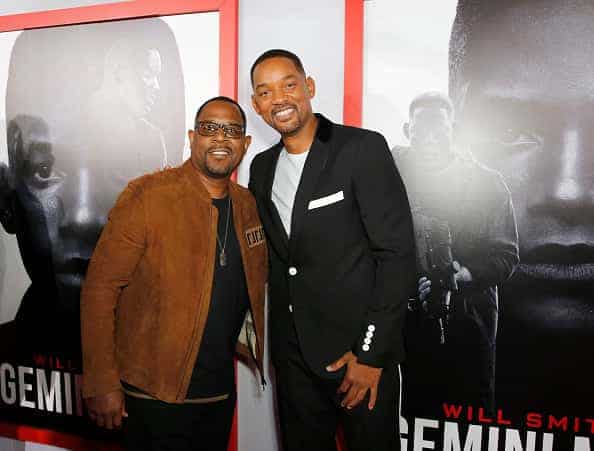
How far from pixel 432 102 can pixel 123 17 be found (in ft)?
4.21

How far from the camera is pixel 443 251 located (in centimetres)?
165

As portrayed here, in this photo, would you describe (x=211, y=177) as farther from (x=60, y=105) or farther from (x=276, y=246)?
(x=60, y=105)

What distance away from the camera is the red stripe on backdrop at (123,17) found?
1779mm

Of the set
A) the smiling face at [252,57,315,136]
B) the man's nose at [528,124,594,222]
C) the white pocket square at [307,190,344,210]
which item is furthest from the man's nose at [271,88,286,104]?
the man's nose at [528,124,594,222]

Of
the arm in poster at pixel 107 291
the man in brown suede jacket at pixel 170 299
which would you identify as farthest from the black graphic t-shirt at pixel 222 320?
the arm in poster at pixel 107 291

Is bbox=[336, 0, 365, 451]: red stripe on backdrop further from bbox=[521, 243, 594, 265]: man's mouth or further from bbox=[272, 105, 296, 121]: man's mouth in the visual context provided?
bbox=[521, 243, 594, 265]: man's mouth

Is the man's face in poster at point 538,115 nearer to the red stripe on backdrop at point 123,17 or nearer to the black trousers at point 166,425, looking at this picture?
the red stripe on backdrop at point 123,17

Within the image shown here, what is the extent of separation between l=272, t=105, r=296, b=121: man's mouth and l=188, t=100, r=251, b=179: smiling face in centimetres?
13

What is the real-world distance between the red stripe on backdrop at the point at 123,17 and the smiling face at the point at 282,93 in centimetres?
47

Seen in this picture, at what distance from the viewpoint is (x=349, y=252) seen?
4.35 feet

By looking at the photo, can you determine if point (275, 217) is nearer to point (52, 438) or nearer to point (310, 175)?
point (310, 175)

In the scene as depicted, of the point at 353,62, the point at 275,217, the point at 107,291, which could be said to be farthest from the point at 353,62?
the point at 107,291

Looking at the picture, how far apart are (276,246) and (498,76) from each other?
93cm

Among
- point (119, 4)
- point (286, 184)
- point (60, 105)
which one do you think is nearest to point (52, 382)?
point (60, 105)
